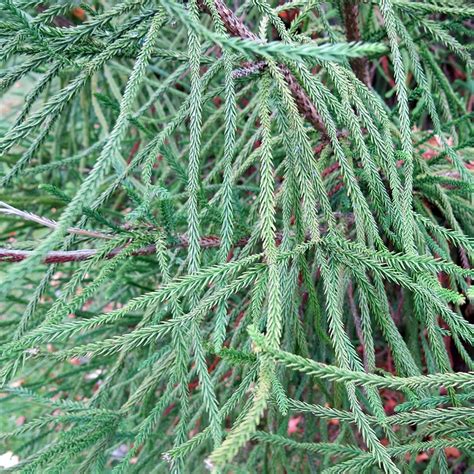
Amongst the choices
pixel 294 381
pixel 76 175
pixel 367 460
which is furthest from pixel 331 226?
pixel 76 175

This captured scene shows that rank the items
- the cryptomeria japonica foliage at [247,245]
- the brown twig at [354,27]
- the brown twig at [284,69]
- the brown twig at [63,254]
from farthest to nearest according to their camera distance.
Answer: the brown twig at [354,27], the brown twig at [284,69], the brown twig at [63,254], the cryptomeria japonica foliage at [247,245]

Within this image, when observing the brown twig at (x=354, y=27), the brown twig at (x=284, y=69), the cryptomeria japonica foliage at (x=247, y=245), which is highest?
the brown twig at (x=354, y=27)

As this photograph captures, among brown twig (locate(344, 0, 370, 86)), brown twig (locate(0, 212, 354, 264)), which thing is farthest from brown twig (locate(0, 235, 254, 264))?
brown twig (locate(344, 0, 370, 86))

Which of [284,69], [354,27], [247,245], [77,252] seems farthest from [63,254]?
[354,27]

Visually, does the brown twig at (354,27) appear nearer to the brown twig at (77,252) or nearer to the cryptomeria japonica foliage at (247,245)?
the cryptomeria japonica foliage at (247,245)

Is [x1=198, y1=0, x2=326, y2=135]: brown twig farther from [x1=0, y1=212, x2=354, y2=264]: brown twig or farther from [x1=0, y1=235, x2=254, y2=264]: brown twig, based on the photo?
[x1=0, y1=235, x2=254, y2=264]: brown twig

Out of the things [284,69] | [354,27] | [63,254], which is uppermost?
[354,27]

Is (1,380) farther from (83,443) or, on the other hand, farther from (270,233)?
(270,233)

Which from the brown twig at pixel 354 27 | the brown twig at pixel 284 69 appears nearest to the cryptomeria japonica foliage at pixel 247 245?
the brown twig at pixel 284 69

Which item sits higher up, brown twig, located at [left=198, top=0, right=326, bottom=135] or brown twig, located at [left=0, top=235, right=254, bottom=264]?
brown twig, located at [left=198, top=0, right=326, bottom=135]

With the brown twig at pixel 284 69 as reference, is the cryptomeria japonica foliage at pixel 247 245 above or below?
below

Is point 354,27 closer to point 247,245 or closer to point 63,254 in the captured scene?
point 247,245

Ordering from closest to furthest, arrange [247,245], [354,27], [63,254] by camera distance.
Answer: [63,254]
[247,245]
[354,27]
